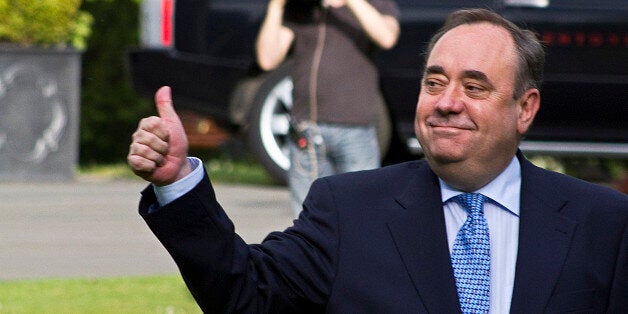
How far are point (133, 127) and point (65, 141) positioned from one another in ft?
10.0

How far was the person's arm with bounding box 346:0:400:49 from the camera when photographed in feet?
22.8

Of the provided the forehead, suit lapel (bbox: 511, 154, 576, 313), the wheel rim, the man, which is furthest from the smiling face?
the wheel rim

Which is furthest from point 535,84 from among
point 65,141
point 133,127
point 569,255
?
point 133,127

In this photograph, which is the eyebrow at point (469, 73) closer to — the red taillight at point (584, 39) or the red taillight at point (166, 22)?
the red taillight at point (584, 39)

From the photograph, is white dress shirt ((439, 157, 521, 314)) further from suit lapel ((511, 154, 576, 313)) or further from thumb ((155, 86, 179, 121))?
thumb ((155, 86, 179, 121))

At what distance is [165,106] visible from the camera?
2.94m

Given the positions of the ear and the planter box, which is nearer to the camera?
the ear

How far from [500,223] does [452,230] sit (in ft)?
0.35

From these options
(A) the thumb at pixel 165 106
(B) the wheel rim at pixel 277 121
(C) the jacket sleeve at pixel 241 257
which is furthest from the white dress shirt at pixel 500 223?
(B) the wheel rim at pixel 277 121

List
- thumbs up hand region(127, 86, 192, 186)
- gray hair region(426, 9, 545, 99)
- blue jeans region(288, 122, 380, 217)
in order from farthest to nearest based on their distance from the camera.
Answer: blue jeans region(288, 122, 380, 217) < gray hair region(426, 9, 545, 99) < thumbs up hand region(127, 86, 192, 186)

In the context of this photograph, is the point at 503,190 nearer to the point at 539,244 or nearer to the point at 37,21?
the point at 539,244

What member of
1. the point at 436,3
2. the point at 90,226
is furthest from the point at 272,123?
the point at 90,226

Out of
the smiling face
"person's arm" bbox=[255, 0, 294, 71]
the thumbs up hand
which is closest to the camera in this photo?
the thumbs up hand

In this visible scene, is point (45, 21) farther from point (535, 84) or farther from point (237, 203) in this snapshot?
point (535, 84)
